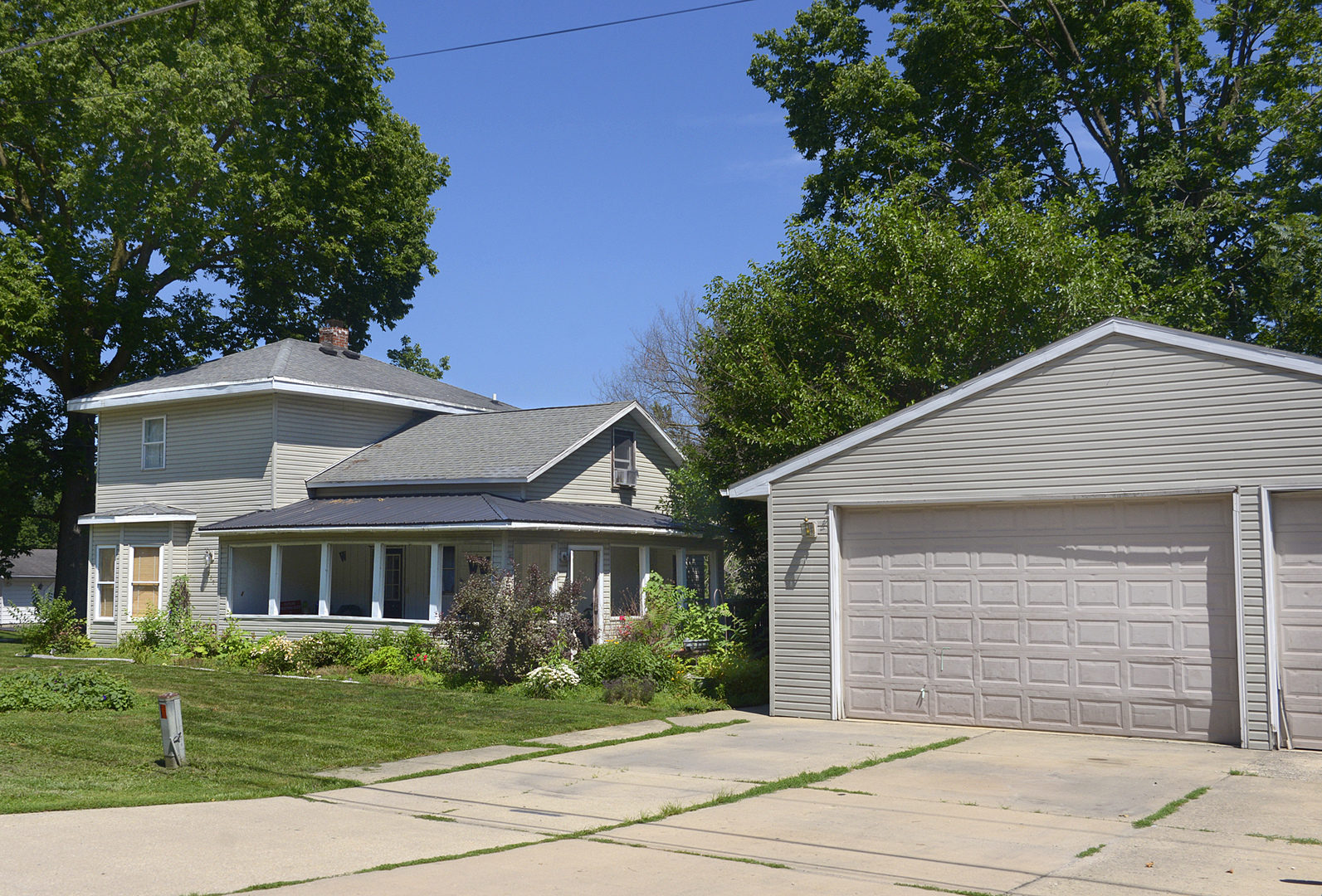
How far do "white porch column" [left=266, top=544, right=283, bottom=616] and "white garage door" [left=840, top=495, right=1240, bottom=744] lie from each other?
43.6 feet

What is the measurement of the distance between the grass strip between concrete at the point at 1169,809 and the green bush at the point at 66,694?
39.4 ft

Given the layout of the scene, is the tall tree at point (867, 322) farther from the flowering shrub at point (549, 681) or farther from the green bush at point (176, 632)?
the green bush at point (176, 632)

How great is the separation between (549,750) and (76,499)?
25.5 m

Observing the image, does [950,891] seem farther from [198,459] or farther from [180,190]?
[180,190]

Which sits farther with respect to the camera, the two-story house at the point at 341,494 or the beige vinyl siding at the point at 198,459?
the beige vinyl siding at the point at 198,459

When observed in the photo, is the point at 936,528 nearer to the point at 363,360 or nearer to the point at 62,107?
the point at 363,360

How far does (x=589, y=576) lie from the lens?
75.8ft

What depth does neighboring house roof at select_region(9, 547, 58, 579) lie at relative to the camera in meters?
56.9

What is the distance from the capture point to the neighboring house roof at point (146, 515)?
24766 millimetres

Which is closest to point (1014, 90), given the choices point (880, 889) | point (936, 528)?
point (936, 528)

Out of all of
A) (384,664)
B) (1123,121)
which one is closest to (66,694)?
(384,664)

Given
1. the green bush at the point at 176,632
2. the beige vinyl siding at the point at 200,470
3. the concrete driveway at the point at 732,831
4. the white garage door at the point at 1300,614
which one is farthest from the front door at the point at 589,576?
the white garage door at the point at 1300,614

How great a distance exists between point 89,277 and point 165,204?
3.57m

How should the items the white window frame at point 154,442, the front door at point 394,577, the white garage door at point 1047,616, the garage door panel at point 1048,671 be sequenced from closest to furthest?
1. the white garage door at point 1047,616
2. the garage door panel at point 1048,671
3. the white window frame at point 154,442
4. the front door at point 394,577
